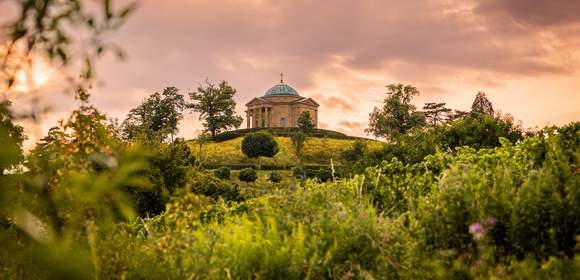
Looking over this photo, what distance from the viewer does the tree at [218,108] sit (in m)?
90.8

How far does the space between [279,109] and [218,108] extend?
32.1 meters

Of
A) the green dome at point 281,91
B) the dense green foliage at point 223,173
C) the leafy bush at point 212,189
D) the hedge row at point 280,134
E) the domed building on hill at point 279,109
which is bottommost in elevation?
the leafy bush at point 212,189

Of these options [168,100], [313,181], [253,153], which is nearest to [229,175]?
[253,153]

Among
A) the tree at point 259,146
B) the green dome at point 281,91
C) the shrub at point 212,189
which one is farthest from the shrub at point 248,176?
the green dome at point 281,91

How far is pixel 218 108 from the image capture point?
9100 cm

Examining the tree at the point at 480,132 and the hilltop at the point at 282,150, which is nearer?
the tree at the point at 480,132

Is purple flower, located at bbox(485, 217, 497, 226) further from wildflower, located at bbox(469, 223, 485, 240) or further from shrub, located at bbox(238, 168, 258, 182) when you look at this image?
shrub, located at bbox(238, 168, 258, 182)

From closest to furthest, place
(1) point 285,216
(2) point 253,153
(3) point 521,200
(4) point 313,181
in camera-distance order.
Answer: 1. (3) point 521,200
2. (1) point 285,216
3. (4) point 313,181
4. (2) point 253,153

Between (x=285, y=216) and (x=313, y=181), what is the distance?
3.43m

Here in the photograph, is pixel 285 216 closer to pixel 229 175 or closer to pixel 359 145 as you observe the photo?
pixel 229 175

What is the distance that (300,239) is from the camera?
6.22 meters

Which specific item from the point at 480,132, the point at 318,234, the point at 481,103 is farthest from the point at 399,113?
the point at 318,234

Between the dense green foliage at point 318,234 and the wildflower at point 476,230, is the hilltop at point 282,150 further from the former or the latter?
the wildflower at point 476,230

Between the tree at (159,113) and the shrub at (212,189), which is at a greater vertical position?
the tree at (159,113)
